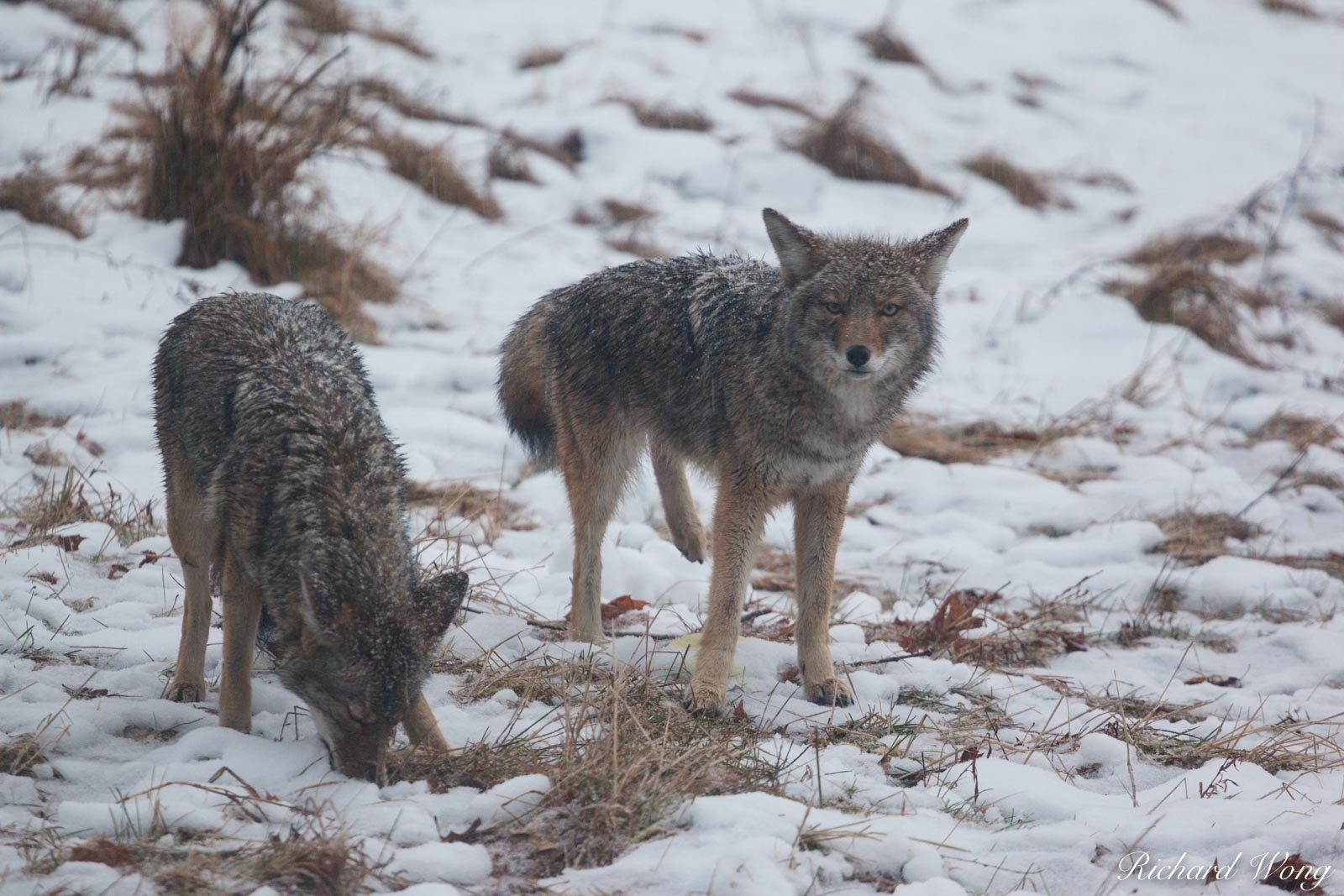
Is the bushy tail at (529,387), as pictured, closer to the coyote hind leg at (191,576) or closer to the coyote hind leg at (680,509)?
the coyote hind leg at (680,509)

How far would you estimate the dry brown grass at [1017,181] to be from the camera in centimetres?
1388

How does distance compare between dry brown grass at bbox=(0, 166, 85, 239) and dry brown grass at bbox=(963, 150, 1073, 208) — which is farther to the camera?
dry brown grass at bbox=(963, 150, 1073, 208)

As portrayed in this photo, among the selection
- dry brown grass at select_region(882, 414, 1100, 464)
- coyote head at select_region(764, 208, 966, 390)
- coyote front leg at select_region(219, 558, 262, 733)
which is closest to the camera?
coyote front leg at select_region(219, 558, 262, 733)

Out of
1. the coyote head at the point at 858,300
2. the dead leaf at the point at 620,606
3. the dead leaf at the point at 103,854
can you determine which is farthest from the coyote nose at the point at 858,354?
the dead leaf at the point at 103,854

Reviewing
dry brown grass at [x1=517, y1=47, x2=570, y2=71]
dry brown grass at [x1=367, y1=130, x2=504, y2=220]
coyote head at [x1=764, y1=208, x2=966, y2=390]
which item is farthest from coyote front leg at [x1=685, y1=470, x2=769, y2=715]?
dry brown grass at [x1=517, y1=47, x2=570, y2=71]

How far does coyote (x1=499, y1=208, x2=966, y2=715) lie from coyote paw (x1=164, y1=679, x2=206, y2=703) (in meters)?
1.71

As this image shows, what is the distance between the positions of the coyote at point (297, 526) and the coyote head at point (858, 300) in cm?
177

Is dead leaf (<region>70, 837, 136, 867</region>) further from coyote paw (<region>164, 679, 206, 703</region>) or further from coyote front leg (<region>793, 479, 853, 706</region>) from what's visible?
coyote front leg (<region>793, 479, 853, 706</region>)

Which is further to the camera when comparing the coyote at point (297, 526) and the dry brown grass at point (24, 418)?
the dry brown grass at point (24, 418)

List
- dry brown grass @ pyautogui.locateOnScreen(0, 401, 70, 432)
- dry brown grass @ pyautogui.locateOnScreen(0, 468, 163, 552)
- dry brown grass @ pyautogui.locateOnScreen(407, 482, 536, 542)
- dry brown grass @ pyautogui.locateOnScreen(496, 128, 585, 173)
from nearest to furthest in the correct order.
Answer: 1. dry brown grass @ pyautogui.locateOnScreen(0, 468, 163, 552)
2. dry brown grass @ pyautogui.locateOnScreen(407, 482, 536, 542)
3. dry brown grass @ pyautogui.locateOnScreen(0, 401, 70, 432)
4. dry brown grass @ pyautogui.locateOnScreen(496, 128, 585, 173)

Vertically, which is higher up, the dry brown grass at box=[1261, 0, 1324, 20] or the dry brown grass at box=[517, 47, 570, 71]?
the dry brown grass at box=[1261, 0, 1324, 20]

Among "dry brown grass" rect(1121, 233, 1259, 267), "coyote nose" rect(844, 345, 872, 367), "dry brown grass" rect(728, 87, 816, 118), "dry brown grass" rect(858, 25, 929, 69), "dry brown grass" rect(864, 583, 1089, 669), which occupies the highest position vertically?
"dry brown grass" rect(858, 25, 929, 69)

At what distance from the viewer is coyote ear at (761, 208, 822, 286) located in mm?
4602

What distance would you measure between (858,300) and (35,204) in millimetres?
6982
